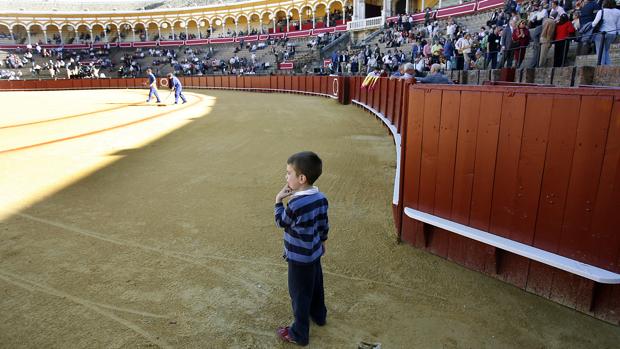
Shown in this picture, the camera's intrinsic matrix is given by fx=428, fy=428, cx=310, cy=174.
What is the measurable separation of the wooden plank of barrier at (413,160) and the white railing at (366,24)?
33.4 m

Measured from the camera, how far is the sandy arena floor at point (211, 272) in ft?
8.84

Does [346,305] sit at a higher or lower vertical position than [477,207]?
lower

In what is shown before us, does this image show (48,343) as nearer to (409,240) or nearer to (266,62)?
(409,240)

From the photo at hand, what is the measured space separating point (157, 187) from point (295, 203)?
397 cm

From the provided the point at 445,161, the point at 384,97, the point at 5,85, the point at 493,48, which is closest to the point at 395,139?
the point at 445,161

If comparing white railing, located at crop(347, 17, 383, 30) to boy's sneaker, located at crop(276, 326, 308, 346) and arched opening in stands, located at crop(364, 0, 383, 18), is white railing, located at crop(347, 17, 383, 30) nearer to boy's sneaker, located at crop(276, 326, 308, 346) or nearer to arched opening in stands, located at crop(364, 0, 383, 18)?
arched opening in stands, located at crop(364, 0, 383, 18)

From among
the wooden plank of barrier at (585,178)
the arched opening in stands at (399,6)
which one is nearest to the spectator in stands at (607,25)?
the wooden plank of barrier at (585,178)

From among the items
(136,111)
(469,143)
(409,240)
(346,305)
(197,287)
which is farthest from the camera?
(136,111)

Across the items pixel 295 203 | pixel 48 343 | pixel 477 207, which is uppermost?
pixel 295 203

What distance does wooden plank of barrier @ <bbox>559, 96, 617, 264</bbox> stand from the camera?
103 inches

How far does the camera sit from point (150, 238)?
4.10 metres

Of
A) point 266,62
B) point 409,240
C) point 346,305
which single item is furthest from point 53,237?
point 266,62

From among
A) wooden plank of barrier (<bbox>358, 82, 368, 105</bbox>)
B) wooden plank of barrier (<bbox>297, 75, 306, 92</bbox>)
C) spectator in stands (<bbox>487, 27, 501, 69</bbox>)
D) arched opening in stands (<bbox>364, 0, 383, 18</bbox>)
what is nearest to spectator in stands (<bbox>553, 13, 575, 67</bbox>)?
spectator in stands (<bbox>487, 27, 501, 69</bbox>)

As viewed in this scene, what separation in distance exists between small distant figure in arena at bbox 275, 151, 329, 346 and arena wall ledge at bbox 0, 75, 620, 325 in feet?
4.95
